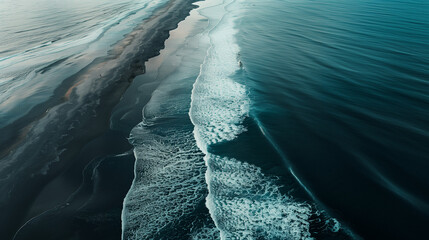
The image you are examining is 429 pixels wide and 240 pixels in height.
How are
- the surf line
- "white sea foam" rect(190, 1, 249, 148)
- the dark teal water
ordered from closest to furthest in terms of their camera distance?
the dark teal water < the surf line < "white sea foam" rect(190, 1, 249, 148)

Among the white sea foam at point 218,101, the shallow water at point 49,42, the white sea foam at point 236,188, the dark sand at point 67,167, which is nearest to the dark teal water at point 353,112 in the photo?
the white sea foam at point 218,101

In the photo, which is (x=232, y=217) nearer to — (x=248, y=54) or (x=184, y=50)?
(x=248, y=54)

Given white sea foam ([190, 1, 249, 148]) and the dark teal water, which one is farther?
white sea foam ([190, 1, 249, 148])

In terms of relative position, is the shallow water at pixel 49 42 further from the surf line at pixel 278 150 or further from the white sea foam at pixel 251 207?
the surf line at pixel 278 150

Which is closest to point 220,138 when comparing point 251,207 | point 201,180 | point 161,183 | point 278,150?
point 278,150

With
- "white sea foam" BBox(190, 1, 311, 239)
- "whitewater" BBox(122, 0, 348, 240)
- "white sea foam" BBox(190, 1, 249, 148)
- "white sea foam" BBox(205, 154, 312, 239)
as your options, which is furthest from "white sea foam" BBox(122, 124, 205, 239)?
"white sea foam" BBox(190, 1, 249, 148)

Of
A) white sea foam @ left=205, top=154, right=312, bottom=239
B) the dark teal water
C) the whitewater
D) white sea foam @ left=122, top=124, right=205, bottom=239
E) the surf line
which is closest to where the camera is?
white sea foam @ left=205, top=154, right=312, bottom=239

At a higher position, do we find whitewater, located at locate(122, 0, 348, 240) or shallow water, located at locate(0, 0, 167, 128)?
shallow water, located at locate(0, 0, 167, 128)

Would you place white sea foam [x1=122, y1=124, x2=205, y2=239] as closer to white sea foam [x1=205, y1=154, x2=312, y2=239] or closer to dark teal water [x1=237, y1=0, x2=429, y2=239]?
white sea foam [x1=205, y1=154, x2=312, y2=239]
